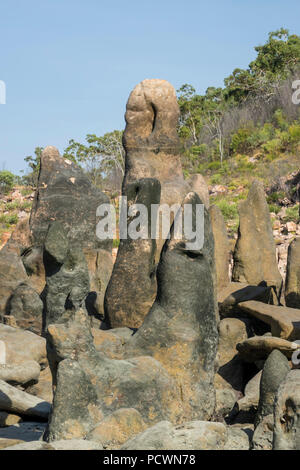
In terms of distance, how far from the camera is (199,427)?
4715 mm

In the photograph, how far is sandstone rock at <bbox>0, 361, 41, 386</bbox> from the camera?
730 centimetres

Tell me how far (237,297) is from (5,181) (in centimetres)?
1945

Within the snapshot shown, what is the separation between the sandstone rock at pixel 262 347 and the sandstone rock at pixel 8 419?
2.86 m

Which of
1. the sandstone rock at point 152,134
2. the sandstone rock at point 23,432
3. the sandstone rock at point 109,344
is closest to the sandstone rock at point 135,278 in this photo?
the sandstone rock at point 109,344

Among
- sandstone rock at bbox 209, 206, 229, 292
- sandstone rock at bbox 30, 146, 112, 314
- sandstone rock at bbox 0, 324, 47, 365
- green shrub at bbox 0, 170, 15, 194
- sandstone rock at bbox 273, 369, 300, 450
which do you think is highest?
green shrub at bbox 0, 170, 15, 194

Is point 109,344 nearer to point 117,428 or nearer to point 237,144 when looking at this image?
point 117,428

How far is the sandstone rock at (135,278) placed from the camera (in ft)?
29.6

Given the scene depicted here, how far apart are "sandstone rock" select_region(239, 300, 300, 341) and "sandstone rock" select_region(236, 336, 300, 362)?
0.38m

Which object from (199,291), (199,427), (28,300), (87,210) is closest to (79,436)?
(199,427)

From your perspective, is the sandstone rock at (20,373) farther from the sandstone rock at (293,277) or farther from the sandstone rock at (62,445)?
the sandstone rock at (293,277)

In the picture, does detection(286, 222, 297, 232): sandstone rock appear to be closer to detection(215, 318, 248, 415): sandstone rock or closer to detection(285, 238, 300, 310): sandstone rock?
detection(285, 238, 300, 310): sandstone rock

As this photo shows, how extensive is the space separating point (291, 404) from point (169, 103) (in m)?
8.20

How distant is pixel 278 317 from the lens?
28.1 feet

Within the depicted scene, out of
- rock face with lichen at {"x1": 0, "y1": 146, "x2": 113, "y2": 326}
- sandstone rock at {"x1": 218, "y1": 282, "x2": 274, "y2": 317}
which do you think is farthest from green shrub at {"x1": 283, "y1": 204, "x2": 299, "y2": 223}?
sandstone rock at {"x1": 218, "y1": 282, "x2": 274, "y2": 317}
